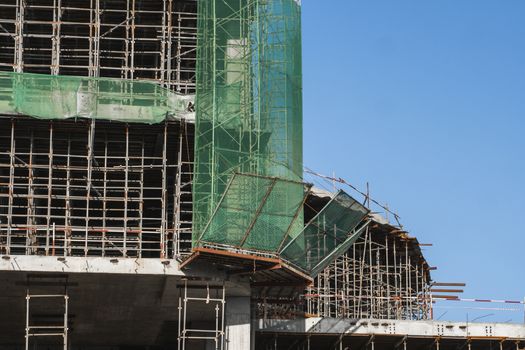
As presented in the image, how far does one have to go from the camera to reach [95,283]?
144 feet

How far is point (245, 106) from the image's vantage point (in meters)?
43.9

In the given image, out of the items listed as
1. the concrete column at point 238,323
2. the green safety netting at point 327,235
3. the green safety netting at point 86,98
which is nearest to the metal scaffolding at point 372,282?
the green safety netting at point 327,235

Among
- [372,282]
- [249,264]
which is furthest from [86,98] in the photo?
[372,282]

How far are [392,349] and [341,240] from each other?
29.9 ft

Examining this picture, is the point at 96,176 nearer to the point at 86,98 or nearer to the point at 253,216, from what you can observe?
the point at 86,98

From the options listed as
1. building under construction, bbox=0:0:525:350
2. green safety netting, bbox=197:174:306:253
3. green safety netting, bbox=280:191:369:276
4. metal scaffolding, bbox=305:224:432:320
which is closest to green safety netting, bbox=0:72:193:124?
building under construction, bbox=0:0:525:350

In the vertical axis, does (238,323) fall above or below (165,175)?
below

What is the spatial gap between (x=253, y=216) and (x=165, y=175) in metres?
4.75

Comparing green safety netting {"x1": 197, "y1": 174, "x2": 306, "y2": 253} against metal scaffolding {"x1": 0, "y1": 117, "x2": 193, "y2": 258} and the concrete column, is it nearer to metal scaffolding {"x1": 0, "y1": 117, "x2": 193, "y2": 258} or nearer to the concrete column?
metal scaffolding {"x1": 0, "y1": 117, "x2": 193, "y2": 258}

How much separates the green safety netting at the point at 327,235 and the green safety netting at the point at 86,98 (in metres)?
5.96

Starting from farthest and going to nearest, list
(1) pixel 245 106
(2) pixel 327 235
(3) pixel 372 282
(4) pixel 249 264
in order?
(3) pixel 372 282, (2) pixel 327 235, (1) pixel 245 106, (4) pixel 249 264

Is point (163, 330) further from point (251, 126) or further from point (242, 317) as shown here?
point (251, 126)

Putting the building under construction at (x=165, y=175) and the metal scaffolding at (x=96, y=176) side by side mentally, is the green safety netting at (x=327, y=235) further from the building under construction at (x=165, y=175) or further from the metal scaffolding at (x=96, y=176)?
the metal scaffolding at (x=96, y=176)

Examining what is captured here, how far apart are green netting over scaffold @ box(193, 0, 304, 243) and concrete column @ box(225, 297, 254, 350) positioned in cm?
361
